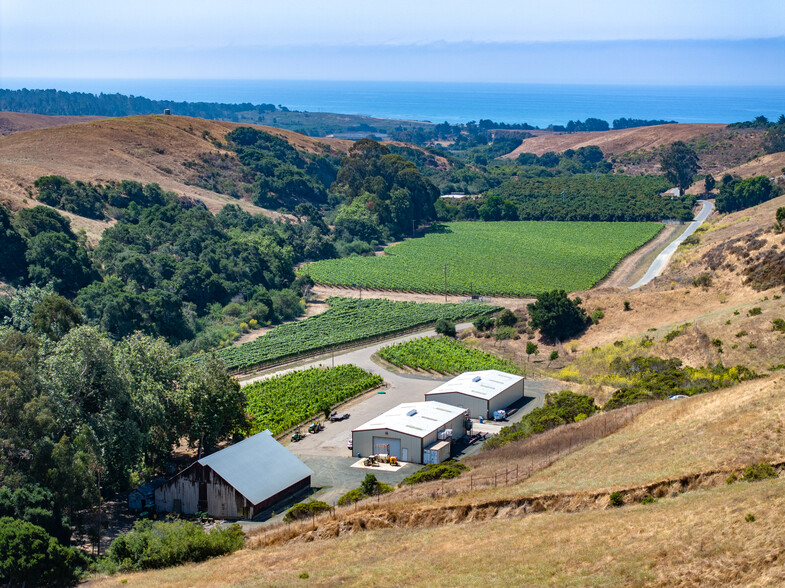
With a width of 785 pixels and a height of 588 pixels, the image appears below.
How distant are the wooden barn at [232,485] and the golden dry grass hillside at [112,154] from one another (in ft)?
216

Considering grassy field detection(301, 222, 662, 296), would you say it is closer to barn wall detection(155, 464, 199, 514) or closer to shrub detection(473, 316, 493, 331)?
shrub detection(473, 316, 493, 331)

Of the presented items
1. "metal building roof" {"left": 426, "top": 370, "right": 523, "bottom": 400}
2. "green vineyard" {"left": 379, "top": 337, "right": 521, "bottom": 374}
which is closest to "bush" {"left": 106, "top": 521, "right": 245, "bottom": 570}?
"metal building roof" {"left": 426, "top": 370, "right": 523, "bottom": 400}

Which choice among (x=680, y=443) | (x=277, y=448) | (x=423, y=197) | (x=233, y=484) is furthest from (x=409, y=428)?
(x=423, y=197)

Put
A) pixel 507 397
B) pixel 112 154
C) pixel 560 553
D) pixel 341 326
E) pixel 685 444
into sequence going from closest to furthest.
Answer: pixel 560 553
pixel 685 444
pixel 507 397
pixel 341 326
pixel 112 154

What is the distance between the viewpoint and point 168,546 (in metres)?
29.0

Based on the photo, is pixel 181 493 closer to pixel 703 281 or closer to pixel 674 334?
pixel 674 334

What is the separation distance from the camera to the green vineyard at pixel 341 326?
66.1 m

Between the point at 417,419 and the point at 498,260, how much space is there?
6336 cm

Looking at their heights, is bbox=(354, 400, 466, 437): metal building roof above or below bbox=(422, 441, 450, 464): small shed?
above

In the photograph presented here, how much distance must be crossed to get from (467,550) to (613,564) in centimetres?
458

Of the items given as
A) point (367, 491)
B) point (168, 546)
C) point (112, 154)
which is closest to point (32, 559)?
point (168, 546)

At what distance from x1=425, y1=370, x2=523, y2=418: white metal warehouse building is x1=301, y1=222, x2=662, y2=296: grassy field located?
3530cm

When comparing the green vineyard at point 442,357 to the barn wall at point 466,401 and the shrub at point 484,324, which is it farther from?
the barn wall at point 466,401

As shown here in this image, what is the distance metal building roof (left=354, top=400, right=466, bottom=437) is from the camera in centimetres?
4331
